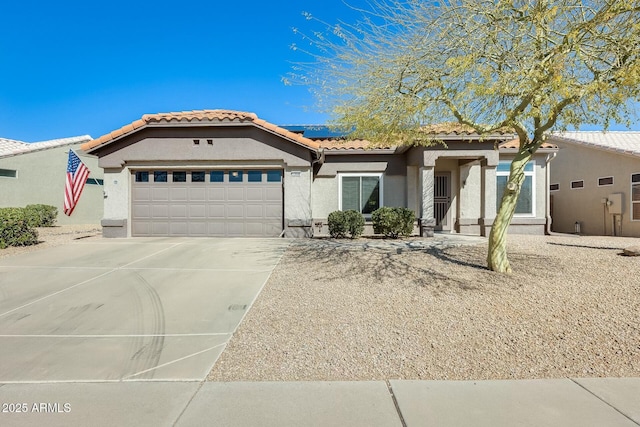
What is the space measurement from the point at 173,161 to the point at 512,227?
43.7 ft

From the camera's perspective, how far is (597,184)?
15.6 m

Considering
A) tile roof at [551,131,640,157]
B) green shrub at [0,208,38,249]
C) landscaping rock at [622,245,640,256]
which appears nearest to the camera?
landscaping rock at [622,245,640,256]

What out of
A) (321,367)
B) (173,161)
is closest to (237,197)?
(173,161)

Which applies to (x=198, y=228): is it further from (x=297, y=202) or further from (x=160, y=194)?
(x=297, y=202)

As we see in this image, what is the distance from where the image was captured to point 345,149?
13438 mm

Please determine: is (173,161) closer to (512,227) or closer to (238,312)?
(238,312)

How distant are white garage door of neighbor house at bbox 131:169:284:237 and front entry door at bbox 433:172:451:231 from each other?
22.3 feet

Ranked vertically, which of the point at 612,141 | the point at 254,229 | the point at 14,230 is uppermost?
the point at 612,141

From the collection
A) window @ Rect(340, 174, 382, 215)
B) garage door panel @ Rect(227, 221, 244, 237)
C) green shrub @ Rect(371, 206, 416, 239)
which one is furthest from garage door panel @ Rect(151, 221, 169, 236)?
green shrub @ Rect(371, 206, 416, 239)

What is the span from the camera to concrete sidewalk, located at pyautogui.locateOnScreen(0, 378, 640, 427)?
2.78 metres

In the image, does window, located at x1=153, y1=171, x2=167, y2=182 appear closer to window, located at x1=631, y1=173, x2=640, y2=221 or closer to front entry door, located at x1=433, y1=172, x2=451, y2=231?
front entry door, located at x1=433, y1=172, x2=451, y2=231

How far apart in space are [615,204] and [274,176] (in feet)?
47.1

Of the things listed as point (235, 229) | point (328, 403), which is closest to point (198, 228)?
point (235, 229)

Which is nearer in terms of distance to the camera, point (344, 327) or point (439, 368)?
point (439, 368)
